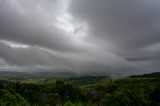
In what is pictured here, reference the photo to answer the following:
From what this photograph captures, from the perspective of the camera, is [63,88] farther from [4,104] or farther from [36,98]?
[4,104]

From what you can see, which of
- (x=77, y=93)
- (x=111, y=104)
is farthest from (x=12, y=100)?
(x=77, y=93)

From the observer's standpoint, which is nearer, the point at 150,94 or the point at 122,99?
the point at 122,99

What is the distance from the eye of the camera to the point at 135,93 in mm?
78250

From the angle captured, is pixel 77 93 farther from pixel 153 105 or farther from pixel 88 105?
pixel 153 105

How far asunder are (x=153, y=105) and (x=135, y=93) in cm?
1745

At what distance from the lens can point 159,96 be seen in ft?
319

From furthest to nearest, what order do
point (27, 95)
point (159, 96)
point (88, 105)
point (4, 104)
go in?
point (27, 95), point (88, 105), point (159, 96), point (4, 104)

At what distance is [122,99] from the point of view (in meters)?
73.4

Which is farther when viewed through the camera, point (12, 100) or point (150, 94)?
point (150, 94)

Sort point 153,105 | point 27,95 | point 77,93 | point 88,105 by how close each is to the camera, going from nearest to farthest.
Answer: point 153,105 → point 88,105 → point 27,95 → point 77,93

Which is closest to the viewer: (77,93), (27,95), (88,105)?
(88,105)

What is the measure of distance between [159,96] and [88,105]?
31.4 m

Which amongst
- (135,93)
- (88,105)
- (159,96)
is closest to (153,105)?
(159,96)

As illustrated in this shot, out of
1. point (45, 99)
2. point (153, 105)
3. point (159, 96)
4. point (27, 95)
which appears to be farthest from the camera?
point (27, 95)
